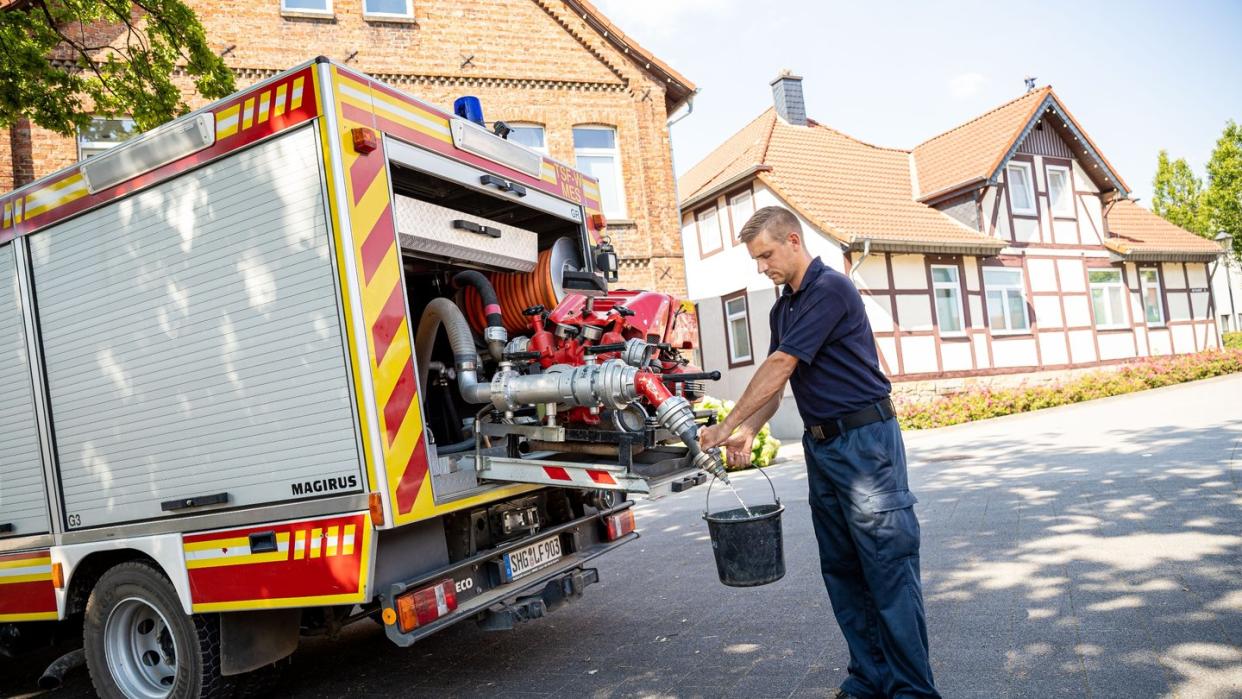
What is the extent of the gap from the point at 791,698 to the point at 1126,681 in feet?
4.28

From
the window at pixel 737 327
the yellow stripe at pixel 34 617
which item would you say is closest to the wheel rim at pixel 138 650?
the yellow stripe at pixel 34 617

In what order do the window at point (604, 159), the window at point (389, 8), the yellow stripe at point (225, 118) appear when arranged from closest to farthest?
the yellow stripe at point (225, 118) < the window at point (389, 8) < the window at point (604, 159)

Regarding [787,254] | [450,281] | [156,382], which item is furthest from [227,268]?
[787,254]

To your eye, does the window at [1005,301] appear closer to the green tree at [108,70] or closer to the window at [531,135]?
the window at [531,135]

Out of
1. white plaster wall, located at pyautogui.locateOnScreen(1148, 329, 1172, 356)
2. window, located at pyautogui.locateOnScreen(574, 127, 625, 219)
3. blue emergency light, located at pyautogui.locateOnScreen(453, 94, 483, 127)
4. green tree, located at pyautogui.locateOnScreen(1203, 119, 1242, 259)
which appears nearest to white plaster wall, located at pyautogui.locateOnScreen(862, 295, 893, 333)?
window, located at pyautogui.locateOnScreen(574, 127, 625, 219)

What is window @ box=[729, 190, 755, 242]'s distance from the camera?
21.1 meters

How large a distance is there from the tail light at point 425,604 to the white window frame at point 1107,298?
22979 mm

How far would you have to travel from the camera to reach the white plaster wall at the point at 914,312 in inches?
766

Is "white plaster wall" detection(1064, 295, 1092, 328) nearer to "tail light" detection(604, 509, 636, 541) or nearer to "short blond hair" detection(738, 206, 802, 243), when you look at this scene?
"tail light" detection(604, 509, 636, 541)

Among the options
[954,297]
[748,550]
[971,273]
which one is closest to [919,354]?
[954,297]

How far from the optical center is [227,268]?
4055mm

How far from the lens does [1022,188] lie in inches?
888

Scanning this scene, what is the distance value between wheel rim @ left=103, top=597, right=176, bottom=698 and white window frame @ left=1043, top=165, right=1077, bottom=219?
76.7 ft

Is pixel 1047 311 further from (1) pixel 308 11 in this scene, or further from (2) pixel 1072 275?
(1) pixel 308 11
